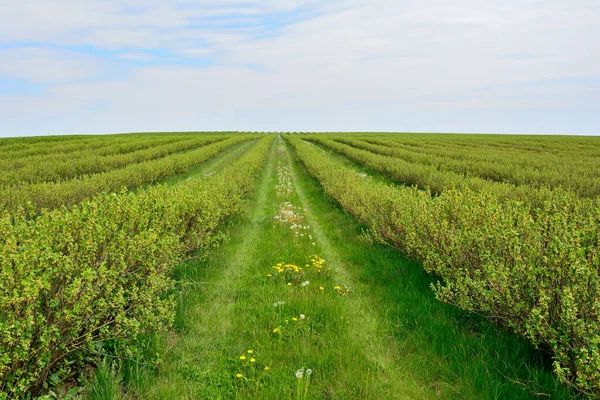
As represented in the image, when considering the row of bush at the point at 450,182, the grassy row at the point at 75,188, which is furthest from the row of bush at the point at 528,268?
the grassy row at the point at 75,188

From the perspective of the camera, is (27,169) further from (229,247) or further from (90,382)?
(90,382)

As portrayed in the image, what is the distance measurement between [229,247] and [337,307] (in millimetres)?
4034

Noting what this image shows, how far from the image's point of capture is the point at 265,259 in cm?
767

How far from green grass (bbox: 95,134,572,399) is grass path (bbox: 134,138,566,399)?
2 cm

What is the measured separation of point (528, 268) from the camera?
374 centimetres

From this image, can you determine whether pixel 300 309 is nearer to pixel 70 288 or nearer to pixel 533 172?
pixel 70 288

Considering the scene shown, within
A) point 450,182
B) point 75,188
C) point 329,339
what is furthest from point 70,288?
point 450,182

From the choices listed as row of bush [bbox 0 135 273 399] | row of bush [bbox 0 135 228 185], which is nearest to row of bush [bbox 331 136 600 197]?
row of bush [bbox 0 135 273 399]

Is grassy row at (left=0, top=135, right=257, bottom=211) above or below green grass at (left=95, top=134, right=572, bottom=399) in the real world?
above

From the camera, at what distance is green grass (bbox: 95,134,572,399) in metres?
3.62

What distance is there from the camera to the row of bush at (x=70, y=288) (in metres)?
2.77

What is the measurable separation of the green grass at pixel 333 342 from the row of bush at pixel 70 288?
586mm

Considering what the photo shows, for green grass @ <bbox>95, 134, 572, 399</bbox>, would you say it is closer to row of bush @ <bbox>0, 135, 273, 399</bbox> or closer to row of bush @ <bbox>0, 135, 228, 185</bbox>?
row of bush @ <bbox>0, 135, 273, 399</bbox>

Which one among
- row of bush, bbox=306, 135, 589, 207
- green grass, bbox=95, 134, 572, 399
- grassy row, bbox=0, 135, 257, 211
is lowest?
green grass, bbox=95, 134, 572, 399
